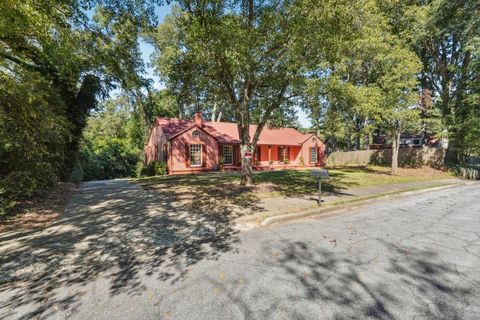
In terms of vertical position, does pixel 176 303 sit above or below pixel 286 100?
below

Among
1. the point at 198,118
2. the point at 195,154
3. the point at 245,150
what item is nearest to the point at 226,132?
the point at 198,118

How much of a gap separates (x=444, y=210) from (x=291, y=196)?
4.68 meters

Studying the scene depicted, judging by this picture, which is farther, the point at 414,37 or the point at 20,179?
the point at 414,37

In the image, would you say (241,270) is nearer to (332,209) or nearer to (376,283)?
(376,283)

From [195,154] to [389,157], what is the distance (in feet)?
67.7

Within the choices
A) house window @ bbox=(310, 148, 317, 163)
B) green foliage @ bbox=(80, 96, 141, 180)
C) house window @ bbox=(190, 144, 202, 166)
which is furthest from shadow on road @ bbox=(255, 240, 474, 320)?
house window @ bbox=(310, 148, 317, 163)

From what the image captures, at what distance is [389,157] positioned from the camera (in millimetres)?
25906

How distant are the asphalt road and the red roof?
15.7 metres

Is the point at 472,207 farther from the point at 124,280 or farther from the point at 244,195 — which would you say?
the point at 124,280

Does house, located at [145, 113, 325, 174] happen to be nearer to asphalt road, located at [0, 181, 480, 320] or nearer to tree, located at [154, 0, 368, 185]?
tree, located at [154, 0, 368, 185]

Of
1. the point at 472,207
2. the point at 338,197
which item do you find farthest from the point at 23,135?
the point at 472,207

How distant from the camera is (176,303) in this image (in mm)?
2816

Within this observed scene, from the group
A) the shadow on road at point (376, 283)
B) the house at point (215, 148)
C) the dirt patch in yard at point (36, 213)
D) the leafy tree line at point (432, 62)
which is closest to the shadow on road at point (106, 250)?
the dirt patch in yard at point (36, 213)

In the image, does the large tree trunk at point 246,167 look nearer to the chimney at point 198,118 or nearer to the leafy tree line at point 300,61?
the leafy tree line at point 300,61
